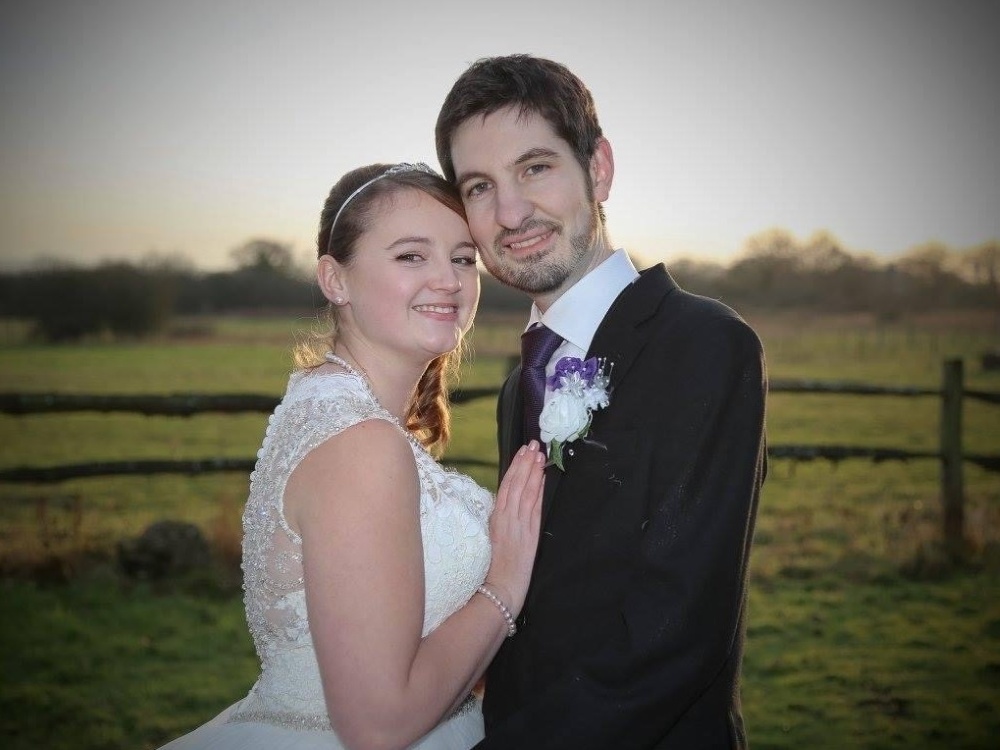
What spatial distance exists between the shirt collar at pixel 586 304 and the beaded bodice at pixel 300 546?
1.81ft

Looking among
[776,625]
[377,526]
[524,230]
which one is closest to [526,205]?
[524,230]

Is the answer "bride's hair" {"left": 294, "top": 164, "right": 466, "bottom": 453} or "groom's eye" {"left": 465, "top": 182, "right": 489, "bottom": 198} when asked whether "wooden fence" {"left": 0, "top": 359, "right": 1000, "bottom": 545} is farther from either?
"groom's eye" {"left": 465, "top": 182, "right": 489, "bottom": 198}

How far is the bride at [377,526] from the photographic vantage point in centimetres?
175

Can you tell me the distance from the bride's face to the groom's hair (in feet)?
1.11

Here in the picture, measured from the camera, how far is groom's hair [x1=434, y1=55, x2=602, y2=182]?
234 cm

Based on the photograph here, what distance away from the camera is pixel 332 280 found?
2.38m

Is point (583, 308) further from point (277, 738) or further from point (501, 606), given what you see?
point (277, 738)

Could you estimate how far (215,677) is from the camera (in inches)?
219

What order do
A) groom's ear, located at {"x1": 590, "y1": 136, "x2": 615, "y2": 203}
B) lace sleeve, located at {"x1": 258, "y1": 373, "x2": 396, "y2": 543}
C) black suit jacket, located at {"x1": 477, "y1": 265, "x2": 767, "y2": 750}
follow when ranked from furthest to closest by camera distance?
groom's ear, located at {"x1": 590, "y1": 136, "x2": 615, "y2": 203}
lace sleeve, located at {"x1": 258, "y1": 373, "x2": 396, "y2": 543}
black suit jacket, located at {"x1": 477, "y1": 265, "x2": 767, "y2": 750}

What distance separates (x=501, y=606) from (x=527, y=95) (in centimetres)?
149

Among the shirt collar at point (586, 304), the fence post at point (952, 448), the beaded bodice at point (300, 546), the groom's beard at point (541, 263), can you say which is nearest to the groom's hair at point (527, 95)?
the groom's beard at point (541, 263)

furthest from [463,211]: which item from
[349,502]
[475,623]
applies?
[475,623]

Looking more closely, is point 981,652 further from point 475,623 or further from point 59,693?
point 59,693

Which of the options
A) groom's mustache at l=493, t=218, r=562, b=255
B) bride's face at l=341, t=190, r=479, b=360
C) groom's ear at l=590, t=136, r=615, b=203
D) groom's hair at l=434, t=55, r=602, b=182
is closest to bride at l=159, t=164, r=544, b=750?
bride's face at l=341, t=190, r=479, b=360
